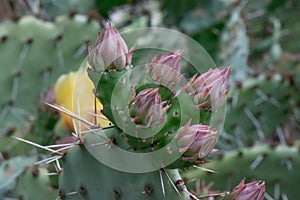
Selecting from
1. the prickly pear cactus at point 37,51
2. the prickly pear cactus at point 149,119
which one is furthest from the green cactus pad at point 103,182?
the prickly pear cactus at point 37,51

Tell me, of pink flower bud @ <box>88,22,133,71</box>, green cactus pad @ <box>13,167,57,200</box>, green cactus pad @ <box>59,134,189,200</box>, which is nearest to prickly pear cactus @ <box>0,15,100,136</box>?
green cactus pad @ <box>13,167,57,200</box>

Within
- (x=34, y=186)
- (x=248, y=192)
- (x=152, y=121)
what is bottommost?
(x=34, y=186)

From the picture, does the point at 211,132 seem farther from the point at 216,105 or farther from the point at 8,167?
the point at 8,167

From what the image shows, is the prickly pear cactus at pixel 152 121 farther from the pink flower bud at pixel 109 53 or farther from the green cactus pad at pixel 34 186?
the green cactus pad at pixel 34 186

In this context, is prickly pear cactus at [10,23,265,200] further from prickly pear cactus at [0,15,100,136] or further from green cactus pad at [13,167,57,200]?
prickly pear cactus at [0,15,100,136]

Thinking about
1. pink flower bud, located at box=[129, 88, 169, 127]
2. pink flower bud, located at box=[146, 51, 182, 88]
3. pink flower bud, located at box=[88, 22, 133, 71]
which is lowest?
pink flower bud, located at box=[129, 88, 169, 127]

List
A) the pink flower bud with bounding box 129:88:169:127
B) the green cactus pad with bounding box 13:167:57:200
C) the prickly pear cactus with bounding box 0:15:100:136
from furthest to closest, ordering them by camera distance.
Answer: the prickly pear cactus with bounding box 0:15:100:136 < the green cactus pad with bounding box 13:167:57:200 < the pink flower bud with bounding box 129:88:169:127

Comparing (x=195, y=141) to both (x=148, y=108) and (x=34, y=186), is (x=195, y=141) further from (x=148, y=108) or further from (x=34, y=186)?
(x=34, y=186)

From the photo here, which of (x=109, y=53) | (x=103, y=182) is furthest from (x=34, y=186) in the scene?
(x=109, y=53)
